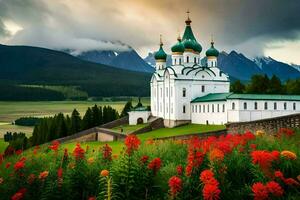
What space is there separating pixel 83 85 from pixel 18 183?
179 m

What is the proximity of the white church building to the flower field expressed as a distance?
3342 centimetres

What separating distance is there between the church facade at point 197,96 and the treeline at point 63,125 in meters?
8.56

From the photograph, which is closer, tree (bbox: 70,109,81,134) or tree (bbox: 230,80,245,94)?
tree (bbox: 70,109,81,134)

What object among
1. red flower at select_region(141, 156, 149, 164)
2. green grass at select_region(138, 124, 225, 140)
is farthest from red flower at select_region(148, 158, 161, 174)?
green grass at select_region(138, 124, 225, 140)

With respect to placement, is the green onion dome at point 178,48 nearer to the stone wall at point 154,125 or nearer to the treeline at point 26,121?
the stone wall at point 154,125

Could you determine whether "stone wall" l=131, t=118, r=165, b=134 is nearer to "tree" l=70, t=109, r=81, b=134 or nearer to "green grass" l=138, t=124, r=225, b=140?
"green grass" l=138, t=124, r=225, b=140

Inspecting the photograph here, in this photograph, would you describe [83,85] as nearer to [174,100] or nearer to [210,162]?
[174,100]

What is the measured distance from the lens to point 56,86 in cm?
19012

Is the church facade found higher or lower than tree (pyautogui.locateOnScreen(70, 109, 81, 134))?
higher

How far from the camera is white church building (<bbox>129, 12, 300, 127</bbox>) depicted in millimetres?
43219

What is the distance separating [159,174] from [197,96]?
1764 inches

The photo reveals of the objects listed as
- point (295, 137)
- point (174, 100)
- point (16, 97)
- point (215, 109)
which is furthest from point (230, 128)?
point (16, 97)

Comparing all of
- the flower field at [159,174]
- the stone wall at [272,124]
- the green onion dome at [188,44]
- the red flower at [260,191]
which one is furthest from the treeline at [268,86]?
the red flower at [260,191]

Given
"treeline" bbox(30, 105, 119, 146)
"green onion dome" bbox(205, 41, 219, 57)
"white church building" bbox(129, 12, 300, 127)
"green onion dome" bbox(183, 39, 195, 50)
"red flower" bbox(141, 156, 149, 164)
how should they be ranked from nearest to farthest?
A: "red flower" bbox(141, 156, 149, 164), "white church building" bbox(129, 12, 300, 127), "treeline" bbox(30, 105, 119, 146), "green onion dome" bbox(183, 39, 195, 50), "green onion dome" bbox(205, 41, 219, 57)
